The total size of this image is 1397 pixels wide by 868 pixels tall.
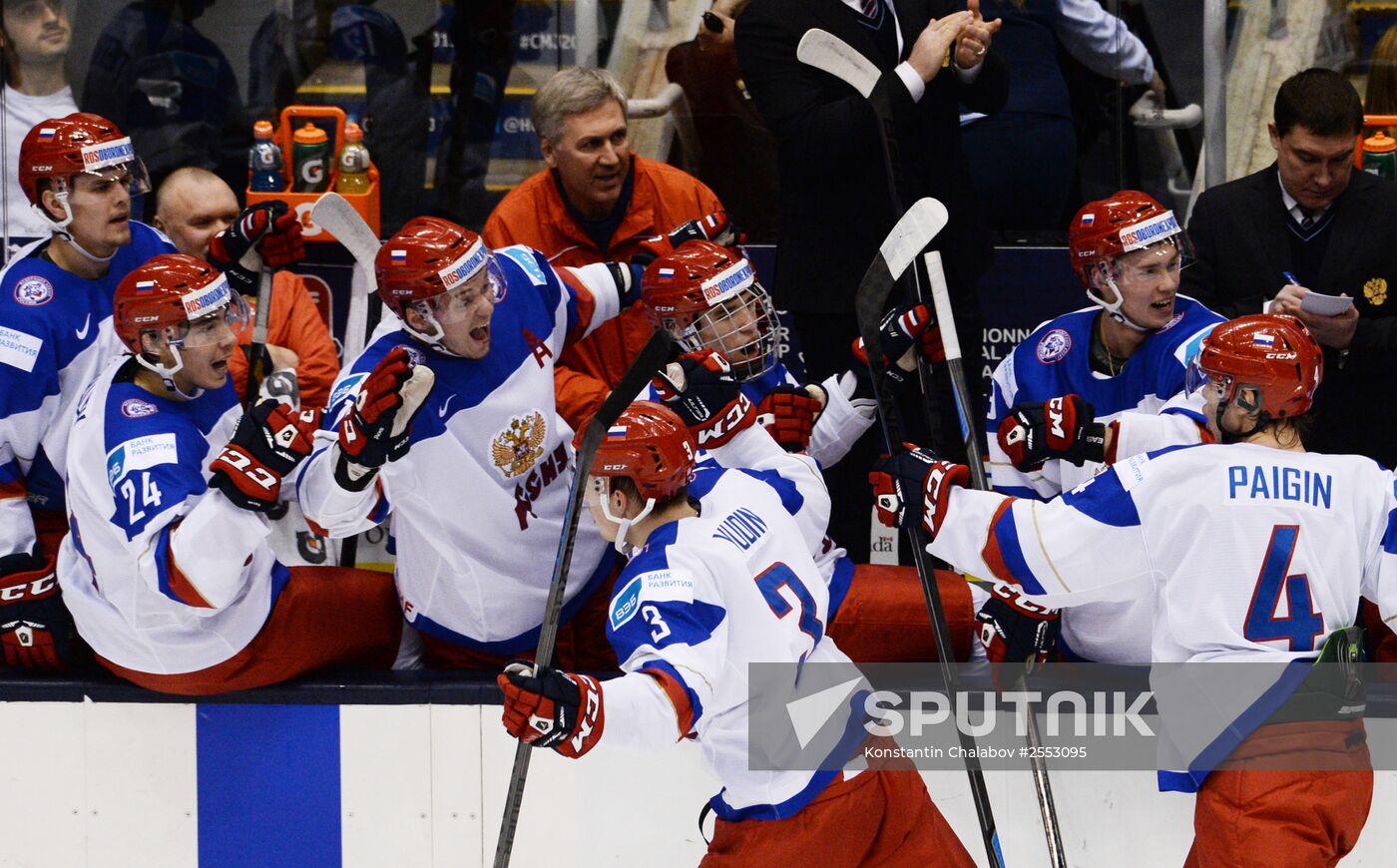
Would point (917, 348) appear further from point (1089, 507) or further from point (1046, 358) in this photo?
point (1089, 507)

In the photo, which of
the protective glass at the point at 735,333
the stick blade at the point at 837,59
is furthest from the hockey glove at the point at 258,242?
the stick blade at the point at 837,59

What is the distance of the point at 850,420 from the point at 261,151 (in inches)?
80.4

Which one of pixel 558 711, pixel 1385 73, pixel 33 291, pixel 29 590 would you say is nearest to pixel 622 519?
pixel 558 711

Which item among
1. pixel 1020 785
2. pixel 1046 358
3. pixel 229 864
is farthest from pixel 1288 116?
pixel 229 864

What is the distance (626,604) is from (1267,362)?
1.16 m

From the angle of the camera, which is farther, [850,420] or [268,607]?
[850,420]

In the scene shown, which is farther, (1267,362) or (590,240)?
(590,240)

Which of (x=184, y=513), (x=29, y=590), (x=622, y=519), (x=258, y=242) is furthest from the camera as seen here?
(x=258, y=242)

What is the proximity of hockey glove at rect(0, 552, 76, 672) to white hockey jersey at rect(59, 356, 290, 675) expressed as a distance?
0.08 m

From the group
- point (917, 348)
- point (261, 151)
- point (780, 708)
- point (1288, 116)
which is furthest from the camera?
point (261, 151)

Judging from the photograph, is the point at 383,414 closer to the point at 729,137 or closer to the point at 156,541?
the point at 156,541

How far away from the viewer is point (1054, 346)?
3.82 meters

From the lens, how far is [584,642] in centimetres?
380

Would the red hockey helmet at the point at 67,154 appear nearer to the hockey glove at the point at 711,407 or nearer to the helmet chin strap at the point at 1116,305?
the hockey glove at the point at 711,407
